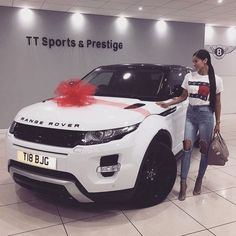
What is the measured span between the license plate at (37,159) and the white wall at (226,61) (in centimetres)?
732

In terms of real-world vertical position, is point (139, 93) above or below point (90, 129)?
above

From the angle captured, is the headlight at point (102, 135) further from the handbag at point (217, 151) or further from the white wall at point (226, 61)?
the white wall at point (226, 61)

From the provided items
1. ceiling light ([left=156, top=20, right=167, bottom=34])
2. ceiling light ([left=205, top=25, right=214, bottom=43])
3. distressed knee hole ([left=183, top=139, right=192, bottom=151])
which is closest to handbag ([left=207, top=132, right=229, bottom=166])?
distressed knee hole ([left=183, top=139, right=192, bottom=151])

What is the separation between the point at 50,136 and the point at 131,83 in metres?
1.20

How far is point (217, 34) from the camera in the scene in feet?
28.3

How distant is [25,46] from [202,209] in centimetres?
493

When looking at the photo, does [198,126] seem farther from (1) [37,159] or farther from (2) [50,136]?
(1) [37,159]

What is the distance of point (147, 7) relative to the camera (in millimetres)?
5750

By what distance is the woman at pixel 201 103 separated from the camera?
103 inches

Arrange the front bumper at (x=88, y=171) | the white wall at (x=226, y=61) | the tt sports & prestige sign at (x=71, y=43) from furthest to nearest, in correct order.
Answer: the white wall at (x=226, y=61), the tt sports & prestige sign at (x=71, y=43), the front bumper at (x=88, y=171)

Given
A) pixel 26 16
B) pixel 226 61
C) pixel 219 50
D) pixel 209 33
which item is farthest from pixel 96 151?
pixel 226 61

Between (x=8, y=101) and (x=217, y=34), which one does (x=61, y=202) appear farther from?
(x=217, y=34)

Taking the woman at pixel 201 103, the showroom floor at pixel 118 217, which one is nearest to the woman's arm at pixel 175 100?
the woman at pixel 201 103

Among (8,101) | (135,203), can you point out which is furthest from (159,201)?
(8,101)
